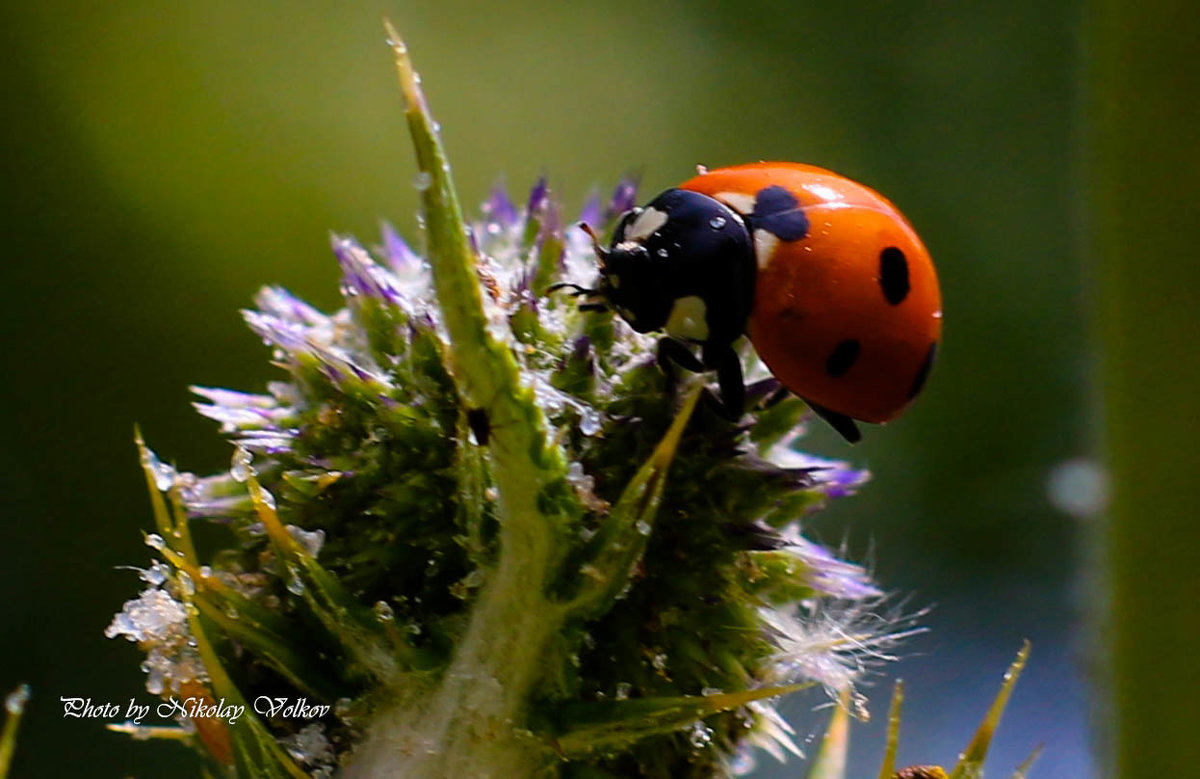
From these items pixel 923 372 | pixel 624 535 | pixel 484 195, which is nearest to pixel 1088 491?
pixel 923 372

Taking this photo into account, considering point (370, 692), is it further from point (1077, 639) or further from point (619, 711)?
point (1077, 639)

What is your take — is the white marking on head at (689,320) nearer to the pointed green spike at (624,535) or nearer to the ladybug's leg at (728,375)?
the ladybug's leg at (728,375)

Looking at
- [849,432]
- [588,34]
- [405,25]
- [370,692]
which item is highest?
[588,34]

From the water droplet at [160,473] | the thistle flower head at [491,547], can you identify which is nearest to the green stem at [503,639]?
the thistle flower head at [491,547]

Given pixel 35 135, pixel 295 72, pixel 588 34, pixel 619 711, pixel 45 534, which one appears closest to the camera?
pixel 619 711

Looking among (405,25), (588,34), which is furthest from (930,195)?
(405,25)

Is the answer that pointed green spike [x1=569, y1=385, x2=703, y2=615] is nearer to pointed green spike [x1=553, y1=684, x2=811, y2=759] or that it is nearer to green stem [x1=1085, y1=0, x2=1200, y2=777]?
pointed green spike [x1=553, y1=684, x2=811, y2=759]
